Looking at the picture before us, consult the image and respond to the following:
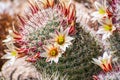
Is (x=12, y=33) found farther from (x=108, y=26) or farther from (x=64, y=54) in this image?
(x=108, y=26)

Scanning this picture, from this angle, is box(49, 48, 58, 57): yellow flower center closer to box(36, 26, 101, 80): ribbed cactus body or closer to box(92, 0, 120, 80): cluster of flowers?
box(36, 26, 101, 80): ribbed cactus body

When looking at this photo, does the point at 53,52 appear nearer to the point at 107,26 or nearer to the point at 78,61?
the point at 78,61

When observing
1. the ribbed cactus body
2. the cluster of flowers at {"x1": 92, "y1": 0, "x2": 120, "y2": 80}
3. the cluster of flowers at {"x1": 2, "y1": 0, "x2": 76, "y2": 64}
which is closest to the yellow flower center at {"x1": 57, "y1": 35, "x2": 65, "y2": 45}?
the cluster of flowers at {"x1": 2, "y1": 0, "x2": 76, "y2": 64}

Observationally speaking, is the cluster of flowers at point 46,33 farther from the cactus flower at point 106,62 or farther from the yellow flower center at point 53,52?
the cactus flower at point 106,62

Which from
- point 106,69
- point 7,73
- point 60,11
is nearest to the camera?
point 106,69

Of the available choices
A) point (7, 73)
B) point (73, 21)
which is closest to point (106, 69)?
point (73, 21)
